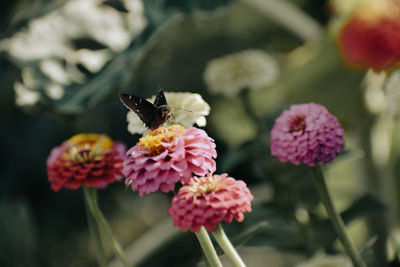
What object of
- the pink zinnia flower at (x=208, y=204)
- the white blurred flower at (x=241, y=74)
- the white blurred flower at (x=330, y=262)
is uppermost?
the pink zinnia flower at (x=208, y=204)

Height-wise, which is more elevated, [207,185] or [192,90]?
[207,185]

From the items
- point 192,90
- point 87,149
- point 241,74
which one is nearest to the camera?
point 87,149

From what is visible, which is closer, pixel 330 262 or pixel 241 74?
pixel 330 262

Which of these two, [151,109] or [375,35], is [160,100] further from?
[375,35]

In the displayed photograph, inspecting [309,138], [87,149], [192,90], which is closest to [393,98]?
[309,138]

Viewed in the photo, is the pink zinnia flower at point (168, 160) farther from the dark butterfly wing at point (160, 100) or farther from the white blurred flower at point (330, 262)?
the white blurred flower at point (330, 262)

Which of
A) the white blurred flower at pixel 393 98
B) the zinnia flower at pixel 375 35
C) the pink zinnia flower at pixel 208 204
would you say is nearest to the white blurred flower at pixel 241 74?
the zinnia flower at pixel 375 35

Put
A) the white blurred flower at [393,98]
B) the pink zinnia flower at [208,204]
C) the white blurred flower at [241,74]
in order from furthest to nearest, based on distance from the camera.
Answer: the white blurred flower at [241,74] < the white blurred flower at [393,98] < the pink zinnia flower at [208,204]
